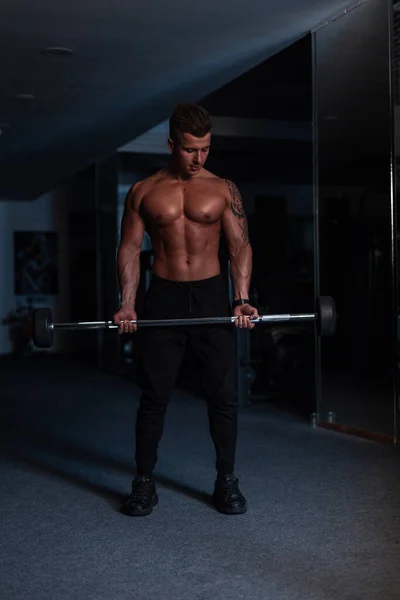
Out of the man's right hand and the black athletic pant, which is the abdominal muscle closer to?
the black athletic pant

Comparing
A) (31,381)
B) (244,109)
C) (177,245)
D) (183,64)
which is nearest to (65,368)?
(31,381)

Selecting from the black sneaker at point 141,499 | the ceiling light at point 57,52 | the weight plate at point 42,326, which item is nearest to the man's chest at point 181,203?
the weight plate at point 42,326

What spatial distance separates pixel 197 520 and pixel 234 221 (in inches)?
41.7

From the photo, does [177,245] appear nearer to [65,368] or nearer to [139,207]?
[139,207]

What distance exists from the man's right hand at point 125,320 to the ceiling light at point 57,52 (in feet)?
9.24

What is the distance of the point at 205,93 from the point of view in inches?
252

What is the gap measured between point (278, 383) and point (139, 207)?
3.65 meters

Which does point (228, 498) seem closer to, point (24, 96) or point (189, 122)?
point (189, 122)

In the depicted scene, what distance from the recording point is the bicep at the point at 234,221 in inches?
118

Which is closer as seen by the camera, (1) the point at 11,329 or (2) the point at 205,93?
(2) the point at 205,93

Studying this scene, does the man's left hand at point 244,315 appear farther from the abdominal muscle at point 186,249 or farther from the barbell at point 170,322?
the abdominal muscle at point 186,249

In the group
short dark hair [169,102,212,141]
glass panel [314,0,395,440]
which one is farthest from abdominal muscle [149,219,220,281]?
glass panel [314,0,395,440]

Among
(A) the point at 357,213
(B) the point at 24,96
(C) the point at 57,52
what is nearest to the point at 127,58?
(C) the point at 57,52

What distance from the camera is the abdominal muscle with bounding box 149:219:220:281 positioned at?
297 centimetres
